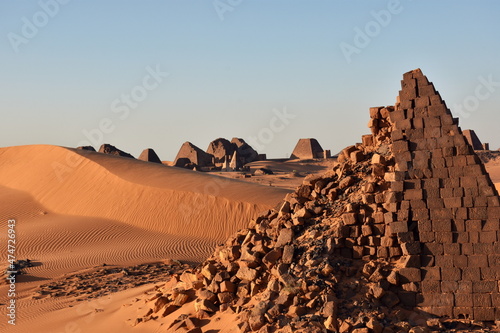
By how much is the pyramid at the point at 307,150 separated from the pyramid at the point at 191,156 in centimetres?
971

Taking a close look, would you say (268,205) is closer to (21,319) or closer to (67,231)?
(67,231)

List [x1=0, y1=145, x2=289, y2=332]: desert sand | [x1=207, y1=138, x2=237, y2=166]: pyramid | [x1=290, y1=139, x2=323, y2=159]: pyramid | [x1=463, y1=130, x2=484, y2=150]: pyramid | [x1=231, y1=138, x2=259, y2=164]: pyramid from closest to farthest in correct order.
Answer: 1. [x1=0, y1=145, x2=289, y2=332]: desert sand
2. [x1=463, y1=130, x2=484, y2=150]: pyramid
3. [x1=207, y1=138, x2=237, y2=166]: pyramid
4. [x1=231, y1=138, x2=259, y2=164]: pyramid
5. [x1=290, y1=139, x2=323, y2=159]: pyramid

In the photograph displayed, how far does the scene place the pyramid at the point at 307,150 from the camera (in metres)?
57.4

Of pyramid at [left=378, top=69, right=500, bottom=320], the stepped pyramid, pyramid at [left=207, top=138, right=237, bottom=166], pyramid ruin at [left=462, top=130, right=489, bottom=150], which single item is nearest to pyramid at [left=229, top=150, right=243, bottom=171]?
pyramid at [left=207, top=138, right=237, bottom=166]

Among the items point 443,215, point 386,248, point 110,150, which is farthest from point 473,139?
point 386,248

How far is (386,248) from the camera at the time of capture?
353 inches

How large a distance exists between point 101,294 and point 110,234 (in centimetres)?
999

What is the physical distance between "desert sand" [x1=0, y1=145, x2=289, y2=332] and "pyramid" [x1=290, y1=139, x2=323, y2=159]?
26042mm

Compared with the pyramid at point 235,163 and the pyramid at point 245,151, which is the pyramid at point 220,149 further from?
the pyramid at point 235,163

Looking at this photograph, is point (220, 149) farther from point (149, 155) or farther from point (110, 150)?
point (110, 150)

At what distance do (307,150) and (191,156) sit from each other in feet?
39.7

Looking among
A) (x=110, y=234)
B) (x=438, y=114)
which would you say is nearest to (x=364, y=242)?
(x=438, y=114)

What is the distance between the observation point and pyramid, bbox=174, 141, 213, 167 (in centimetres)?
5059

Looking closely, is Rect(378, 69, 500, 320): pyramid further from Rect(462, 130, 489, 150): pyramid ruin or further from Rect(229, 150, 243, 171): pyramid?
Rect(462, 130, 489, 150): pyramid ruin
